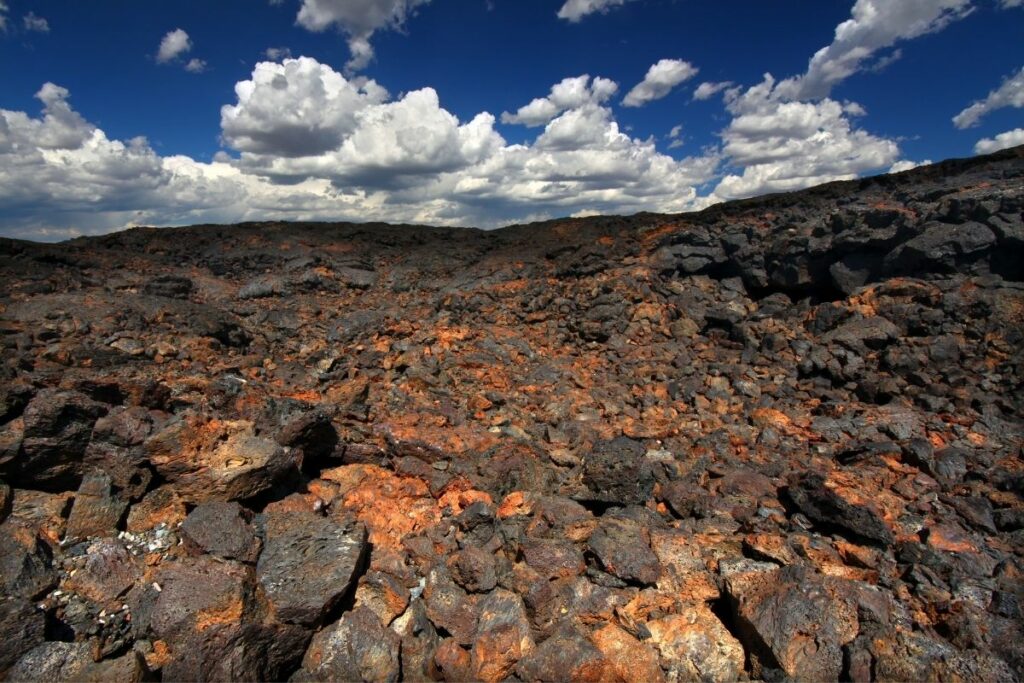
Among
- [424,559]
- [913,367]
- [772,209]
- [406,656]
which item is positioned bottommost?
[406,656]

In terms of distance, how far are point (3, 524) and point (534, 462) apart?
5.01 meters

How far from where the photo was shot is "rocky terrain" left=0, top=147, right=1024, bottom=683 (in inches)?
153

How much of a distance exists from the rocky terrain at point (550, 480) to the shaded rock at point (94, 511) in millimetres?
17

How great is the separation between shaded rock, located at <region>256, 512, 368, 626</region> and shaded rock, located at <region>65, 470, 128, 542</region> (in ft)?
4.24

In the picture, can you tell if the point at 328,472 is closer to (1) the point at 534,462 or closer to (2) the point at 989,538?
(1) the point at 534,462

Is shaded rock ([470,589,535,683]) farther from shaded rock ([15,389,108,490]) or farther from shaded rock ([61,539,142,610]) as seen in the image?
shaded rock ([15,389,108,490])

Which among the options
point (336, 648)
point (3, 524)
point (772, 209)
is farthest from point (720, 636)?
point (772, 209)

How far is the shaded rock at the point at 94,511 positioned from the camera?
436cm

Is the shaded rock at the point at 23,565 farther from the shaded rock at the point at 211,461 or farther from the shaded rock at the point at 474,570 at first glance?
the shaded rock at the point at 474,570

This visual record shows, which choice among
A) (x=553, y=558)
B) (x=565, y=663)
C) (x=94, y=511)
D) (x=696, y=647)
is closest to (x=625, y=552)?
(x=553, y=558)

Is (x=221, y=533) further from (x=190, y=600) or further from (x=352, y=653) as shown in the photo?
(x=352, y=653)

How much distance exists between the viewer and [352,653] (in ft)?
12.9

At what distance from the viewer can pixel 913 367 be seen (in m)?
8.52

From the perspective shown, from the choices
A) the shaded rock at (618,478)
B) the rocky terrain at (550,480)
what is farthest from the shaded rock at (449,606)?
the shaded rock at (618,478)
